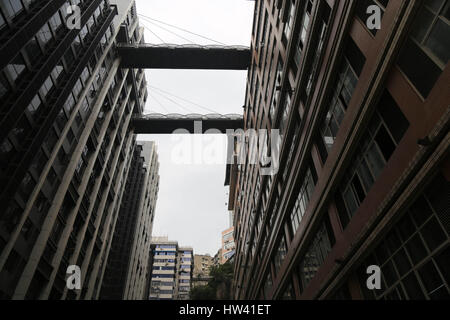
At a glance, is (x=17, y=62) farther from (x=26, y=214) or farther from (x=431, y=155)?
(x=431, y=155)

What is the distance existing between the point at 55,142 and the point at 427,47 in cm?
2419

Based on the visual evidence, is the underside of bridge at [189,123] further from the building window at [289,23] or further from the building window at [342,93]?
the building window at [342,93]

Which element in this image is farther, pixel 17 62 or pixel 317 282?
pixel 17 62

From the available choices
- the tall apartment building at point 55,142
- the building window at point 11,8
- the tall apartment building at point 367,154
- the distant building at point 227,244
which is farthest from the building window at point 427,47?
the distant building at point 227,244

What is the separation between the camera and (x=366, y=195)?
10.3m

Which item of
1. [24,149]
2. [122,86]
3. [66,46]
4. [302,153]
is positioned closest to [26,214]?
[24,149]

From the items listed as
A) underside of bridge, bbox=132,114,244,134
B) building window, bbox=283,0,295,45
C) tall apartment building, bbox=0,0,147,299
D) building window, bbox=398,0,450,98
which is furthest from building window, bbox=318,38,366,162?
underside of bridge, bbox=132,114,244,134

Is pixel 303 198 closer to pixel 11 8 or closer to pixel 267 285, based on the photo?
pixel 267 285

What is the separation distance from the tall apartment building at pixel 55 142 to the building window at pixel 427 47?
1847 cm

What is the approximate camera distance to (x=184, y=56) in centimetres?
3750

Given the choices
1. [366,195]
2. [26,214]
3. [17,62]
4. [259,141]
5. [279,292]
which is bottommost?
[366,195]

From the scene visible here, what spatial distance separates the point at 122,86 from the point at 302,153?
29.8m

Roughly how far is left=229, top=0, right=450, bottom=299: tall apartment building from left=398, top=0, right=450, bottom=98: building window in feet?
0.09

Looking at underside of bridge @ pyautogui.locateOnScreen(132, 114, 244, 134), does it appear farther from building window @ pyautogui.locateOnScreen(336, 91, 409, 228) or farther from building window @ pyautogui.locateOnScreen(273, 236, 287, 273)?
building window @ pyautogui.locateOnScreen(336, 91, 409, 228)
